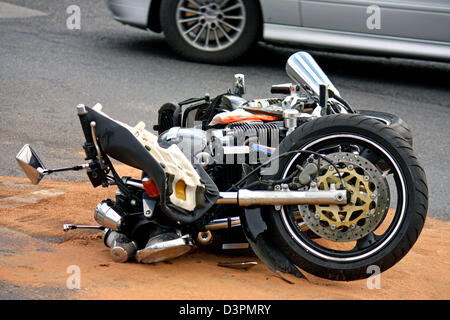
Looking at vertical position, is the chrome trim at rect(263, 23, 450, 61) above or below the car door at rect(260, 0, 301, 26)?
below

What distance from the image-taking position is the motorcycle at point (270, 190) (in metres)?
4.46

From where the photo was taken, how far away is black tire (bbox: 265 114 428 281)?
443 centimetres

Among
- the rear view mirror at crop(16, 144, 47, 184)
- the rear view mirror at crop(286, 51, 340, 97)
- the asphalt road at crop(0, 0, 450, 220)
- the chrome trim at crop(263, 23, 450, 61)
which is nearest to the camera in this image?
the rear view mirror at crop(16, 144, 47, 184)

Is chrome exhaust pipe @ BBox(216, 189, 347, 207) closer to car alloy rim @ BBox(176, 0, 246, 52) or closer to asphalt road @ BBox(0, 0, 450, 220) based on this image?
asphalt road @ BBox(0, 0, 450, 220)

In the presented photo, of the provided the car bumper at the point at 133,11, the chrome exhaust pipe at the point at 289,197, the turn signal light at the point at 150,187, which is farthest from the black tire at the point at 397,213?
the car bumper at the point at 133,11

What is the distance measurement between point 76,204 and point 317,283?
203cm

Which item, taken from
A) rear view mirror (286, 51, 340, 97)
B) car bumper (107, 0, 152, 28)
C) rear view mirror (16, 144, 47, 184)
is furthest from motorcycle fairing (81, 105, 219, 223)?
car bumper (107, 0, 152, 28)

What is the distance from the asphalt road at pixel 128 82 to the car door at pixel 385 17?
2.17 feet

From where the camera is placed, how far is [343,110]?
5223 mm

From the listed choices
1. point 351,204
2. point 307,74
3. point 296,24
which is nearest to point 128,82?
point 296,24

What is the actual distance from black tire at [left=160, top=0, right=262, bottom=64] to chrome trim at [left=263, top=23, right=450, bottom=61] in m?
0.17

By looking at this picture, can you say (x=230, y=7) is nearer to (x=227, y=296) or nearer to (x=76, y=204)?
(x=76, y=204)

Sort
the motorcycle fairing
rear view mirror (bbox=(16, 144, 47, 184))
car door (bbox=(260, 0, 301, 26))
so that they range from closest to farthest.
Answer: the motorcycle fairing → rear view mirror (bbox=(16, 144, 47, 184)) → car door (bbox=(260, 0, 301, 26))

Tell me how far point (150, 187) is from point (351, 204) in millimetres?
1164
